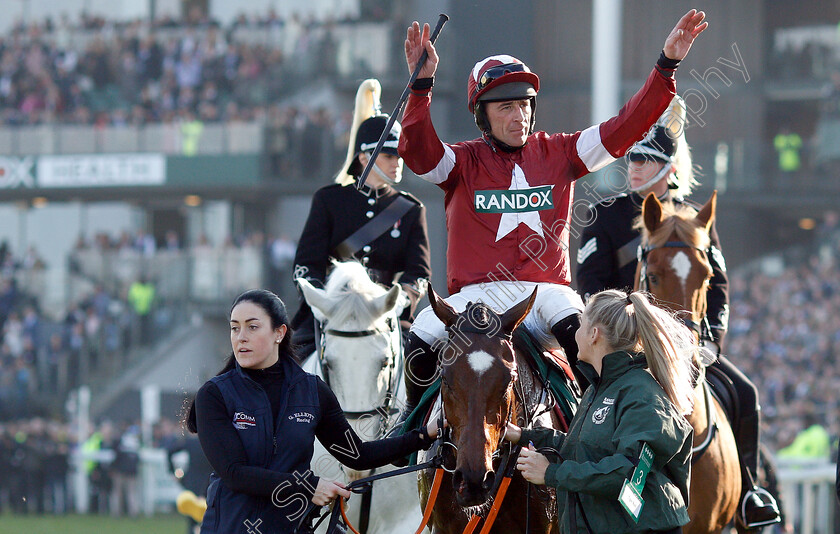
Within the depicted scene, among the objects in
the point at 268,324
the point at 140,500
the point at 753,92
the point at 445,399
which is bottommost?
the point at 140,500

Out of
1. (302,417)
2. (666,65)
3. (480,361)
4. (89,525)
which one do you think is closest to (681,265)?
(666,65)

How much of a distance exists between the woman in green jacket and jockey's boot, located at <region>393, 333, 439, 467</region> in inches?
28.2

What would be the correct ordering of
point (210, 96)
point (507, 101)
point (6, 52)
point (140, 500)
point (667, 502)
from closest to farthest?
point (667, 502) → point (507, 101) → point (140, 500) → point (210, 96) → point (6, 52)

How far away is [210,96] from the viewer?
26188 mm

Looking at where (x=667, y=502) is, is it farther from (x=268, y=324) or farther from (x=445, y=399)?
(x=268, y=324)

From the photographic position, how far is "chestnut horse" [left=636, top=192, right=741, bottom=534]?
18.9 ft

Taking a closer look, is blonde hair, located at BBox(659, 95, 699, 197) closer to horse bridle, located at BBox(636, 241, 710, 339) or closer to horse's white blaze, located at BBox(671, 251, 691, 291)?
horse bridle, located at BBox(636, 241, 710, 339)

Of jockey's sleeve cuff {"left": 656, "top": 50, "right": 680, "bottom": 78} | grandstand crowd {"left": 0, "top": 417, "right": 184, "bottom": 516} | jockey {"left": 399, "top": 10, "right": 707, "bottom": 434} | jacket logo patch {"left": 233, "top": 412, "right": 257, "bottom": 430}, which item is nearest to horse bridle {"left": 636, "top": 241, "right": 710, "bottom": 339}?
jockey {"left": 399, "top": 10, "right": 707, "bottom": 434}

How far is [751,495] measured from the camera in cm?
650

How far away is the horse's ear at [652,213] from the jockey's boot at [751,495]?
4.51 feet

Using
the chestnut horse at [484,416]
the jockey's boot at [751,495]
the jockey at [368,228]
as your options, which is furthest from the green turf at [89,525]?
the chestnut horse at [484,416]

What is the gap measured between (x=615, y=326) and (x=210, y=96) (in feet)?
75.0

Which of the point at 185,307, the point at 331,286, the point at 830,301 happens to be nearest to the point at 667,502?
the point at 331,286

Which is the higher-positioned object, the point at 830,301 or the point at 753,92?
the point at 753,92
